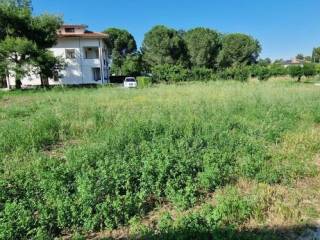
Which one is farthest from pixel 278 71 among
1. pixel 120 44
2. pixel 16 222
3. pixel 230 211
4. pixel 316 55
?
pixel 316 55

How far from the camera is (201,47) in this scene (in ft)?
171

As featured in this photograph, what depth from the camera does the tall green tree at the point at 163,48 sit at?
5131cm

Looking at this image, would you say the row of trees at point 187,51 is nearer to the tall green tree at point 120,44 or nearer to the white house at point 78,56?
the tall green tree at point 120,44

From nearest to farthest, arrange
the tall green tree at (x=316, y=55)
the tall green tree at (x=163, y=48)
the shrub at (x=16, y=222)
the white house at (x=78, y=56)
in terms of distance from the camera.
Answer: the shrub at (x=16, y=222) < the white house at (x=78, y=56) < the tall green tree at (x=163, y=48) < the tall green tree at (x=316, y=55)

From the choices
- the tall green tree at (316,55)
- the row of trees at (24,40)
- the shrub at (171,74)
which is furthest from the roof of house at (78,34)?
the tall green tree at (316,55)

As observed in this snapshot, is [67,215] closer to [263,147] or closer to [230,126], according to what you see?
[263,147]

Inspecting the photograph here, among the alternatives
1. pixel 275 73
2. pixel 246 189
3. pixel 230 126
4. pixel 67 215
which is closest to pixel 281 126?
pixel 230 126

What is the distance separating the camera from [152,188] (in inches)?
163

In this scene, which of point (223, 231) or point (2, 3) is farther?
point (2, 3)

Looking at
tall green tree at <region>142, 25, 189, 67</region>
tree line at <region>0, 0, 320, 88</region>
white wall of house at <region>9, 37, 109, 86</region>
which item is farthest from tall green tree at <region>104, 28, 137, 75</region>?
white wall of house at <region>9, 37, 109, 86</region>

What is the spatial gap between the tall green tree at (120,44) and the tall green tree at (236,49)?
18.6 metres

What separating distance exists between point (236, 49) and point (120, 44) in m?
23.1

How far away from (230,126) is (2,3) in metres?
26.8

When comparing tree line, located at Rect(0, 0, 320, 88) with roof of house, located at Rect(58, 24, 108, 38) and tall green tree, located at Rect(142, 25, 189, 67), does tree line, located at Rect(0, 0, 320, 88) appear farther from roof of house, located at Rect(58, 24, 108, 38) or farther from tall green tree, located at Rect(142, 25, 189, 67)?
roof of house, located at Rect(58, 24, 108, 38)
